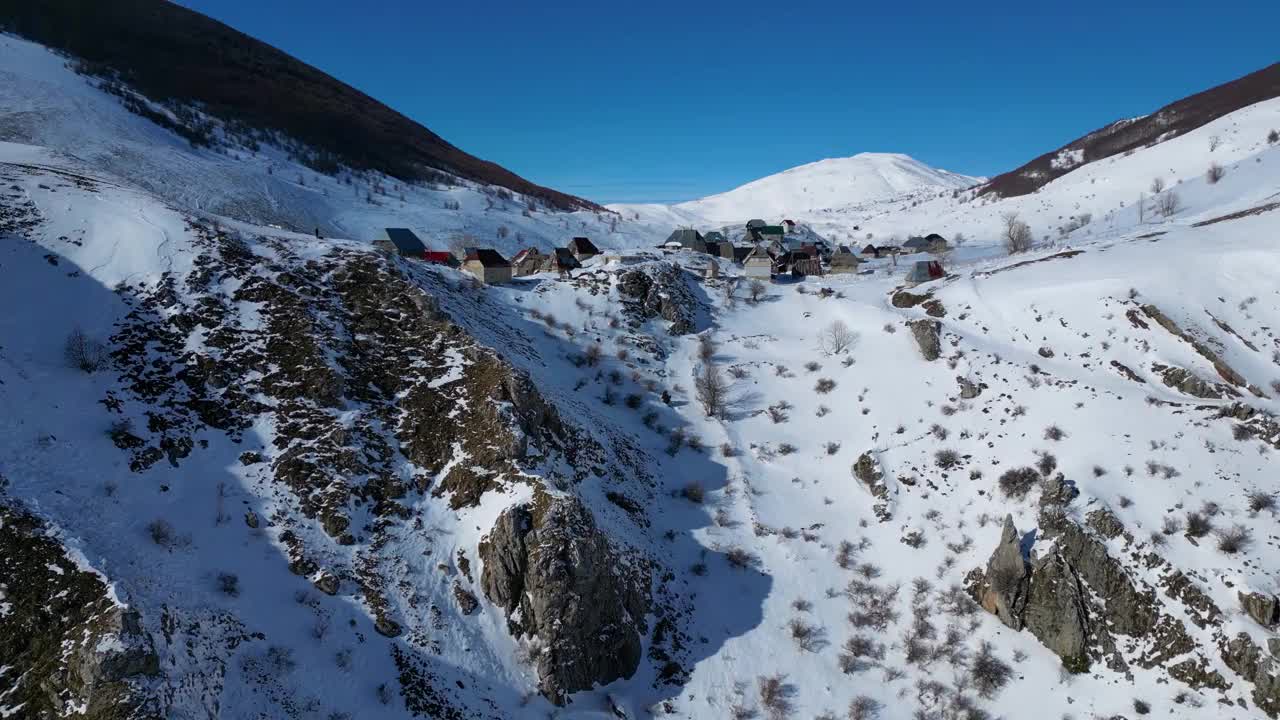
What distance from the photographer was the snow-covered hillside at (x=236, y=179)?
231 feet

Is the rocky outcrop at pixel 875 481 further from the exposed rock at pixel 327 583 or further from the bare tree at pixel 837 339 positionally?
the exposed rock at pixel 327 583

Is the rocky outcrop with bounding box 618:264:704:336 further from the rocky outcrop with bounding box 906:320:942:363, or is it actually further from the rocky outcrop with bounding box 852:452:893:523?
the rocky outcrop with bounding box 852:452:893:523

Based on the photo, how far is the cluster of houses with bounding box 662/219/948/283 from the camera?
225 ft

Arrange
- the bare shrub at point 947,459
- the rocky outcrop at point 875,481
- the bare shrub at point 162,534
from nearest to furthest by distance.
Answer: the bare shrub at point 162,534 < the rocky outcrop at point 875,481 < the bare shrub at point 947,459

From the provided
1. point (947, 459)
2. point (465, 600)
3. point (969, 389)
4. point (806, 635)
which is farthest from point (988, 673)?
point (465, 600)

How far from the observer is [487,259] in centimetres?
5678

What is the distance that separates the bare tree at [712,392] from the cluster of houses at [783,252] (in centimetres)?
2496

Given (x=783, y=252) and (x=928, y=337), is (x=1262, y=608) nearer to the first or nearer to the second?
(x=928, y=337)

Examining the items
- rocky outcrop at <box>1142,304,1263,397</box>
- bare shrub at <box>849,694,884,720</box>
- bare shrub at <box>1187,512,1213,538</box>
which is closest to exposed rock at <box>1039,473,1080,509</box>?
bare shrub at <box>1187,512,1213,538</box>

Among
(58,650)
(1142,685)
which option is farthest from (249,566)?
(1142,685)

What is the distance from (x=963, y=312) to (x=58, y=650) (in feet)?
158

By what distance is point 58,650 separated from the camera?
614 inches

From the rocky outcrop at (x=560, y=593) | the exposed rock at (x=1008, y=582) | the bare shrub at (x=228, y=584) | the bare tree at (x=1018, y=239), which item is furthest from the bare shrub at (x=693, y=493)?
the bare tree at (x=1018, y=239)

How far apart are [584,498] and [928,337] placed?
26.4 metres
